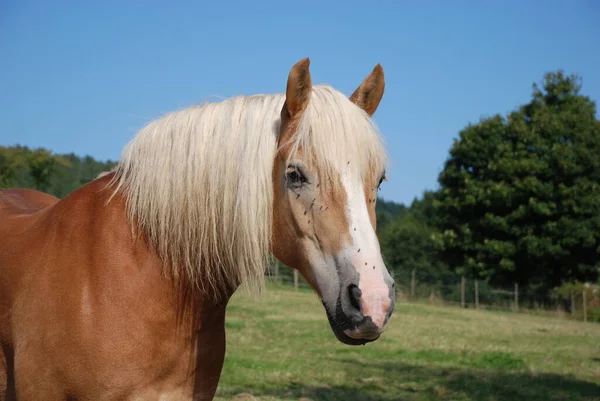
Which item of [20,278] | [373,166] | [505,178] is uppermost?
[505,178]

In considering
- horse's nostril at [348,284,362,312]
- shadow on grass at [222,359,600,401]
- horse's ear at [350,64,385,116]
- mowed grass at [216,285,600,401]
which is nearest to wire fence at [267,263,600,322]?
mowed grass at [216,285,600,401]

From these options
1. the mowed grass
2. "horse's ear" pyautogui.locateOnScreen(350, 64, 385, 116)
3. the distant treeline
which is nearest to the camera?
"horse's ear" pyautogui.locateOnScreen(350, 64, 385, 116)

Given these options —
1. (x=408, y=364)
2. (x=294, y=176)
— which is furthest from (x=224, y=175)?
(x=408, y=364)

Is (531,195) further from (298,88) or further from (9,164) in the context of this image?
(298,88)

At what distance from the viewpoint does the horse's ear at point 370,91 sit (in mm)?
2705

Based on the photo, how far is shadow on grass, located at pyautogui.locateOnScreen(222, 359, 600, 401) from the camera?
6.33 meters

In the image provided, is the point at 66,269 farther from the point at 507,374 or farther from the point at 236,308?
the point at 236,308

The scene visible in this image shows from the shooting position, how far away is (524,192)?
84.5 ft

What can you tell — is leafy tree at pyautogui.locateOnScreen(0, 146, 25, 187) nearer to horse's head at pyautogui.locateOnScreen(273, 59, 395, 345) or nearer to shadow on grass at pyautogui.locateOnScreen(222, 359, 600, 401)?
shadow on grass at pyautogui.locateOnScreen(222, 359, 600, 401)

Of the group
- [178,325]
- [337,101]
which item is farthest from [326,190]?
[178,325]

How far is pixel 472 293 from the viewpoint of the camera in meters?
27.0

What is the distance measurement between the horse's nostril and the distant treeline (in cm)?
2372

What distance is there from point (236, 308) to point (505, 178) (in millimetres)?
15964

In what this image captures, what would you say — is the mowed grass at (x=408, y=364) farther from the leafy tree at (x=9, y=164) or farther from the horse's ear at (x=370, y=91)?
the leafy tree at (x=9, y=164)
